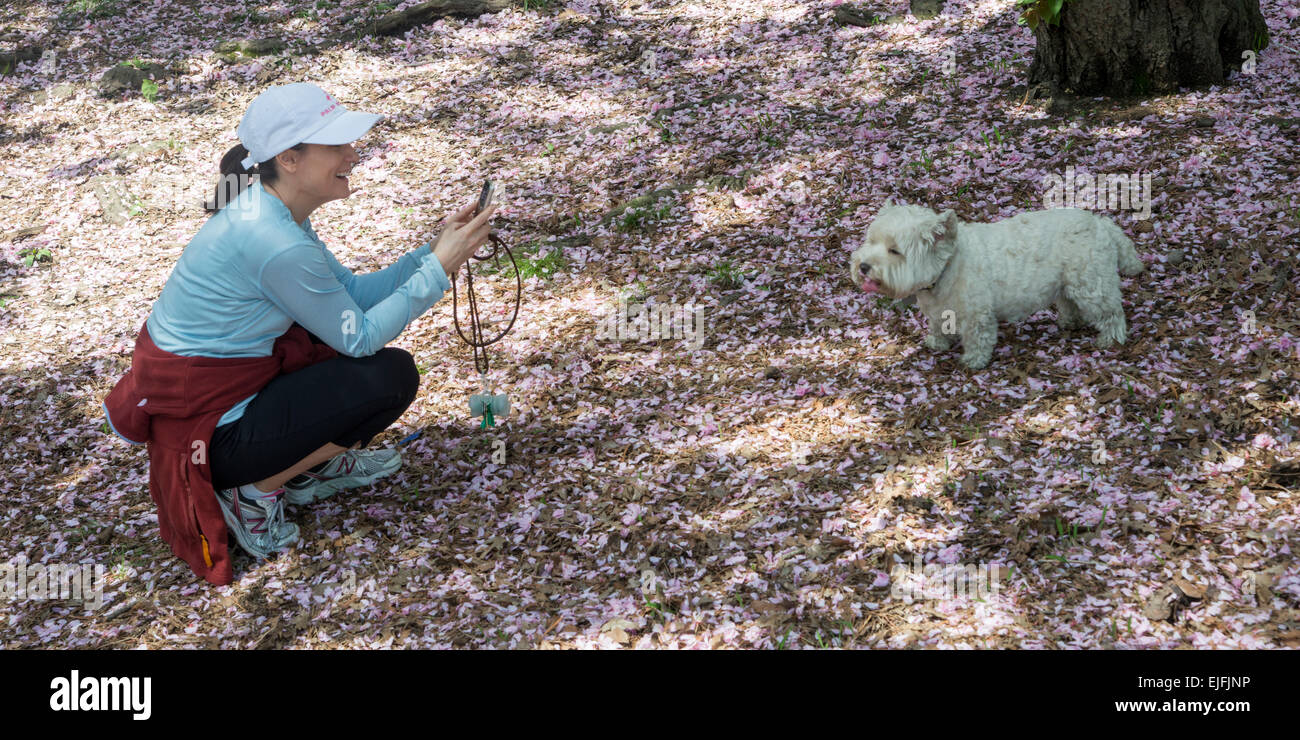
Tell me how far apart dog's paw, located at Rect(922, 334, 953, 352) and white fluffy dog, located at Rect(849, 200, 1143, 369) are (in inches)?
9.0

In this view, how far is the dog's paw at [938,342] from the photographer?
5.36m

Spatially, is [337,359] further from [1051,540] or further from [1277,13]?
[1277,13]

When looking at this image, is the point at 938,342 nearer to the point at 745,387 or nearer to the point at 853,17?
the point at 745,387

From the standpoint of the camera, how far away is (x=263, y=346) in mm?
4234

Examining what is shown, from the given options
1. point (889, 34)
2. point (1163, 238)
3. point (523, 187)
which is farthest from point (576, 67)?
point (1163, 238)

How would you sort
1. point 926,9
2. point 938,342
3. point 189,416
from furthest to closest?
1. point 926,9
2. point 938,342
3. point 189,416

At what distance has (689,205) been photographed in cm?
728

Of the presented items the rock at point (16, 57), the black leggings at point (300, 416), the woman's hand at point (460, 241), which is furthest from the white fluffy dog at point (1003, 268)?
the rock at point (16, 57)

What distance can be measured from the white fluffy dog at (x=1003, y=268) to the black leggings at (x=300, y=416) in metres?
2.37

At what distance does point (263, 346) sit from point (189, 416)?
43 cm

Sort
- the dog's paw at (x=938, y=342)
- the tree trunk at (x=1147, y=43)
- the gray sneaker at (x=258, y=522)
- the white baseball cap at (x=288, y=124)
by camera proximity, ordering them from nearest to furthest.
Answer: the white baseball cap at (x=288, y=124)
the gray sneaker at (x=258, y=522)
the dog's paw at (x=938, y=342)
the tree trunk at (x=1147, y=43)

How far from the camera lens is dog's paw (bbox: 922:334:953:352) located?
536 cm

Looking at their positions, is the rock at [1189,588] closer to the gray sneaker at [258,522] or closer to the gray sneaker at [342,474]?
the gray sneaker at [342,474]

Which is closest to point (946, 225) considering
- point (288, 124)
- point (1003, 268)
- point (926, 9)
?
point (1003, 268)
